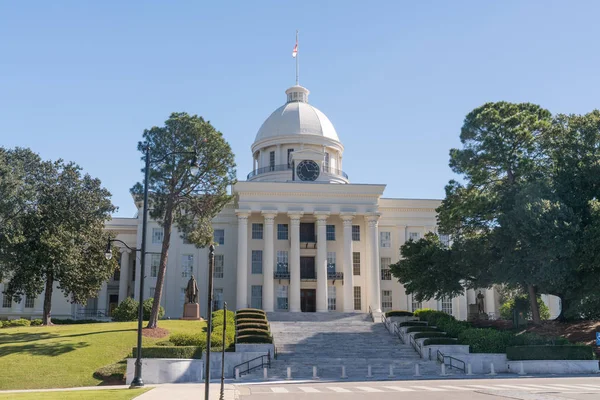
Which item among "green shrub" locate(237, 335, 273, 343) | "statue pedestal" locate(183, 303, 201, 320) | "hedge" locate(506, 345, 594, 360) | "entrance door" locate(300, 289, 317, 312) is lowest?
"hedge" locate(506, 345, 594, 360)

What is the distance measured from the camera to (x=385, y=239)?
5850cm

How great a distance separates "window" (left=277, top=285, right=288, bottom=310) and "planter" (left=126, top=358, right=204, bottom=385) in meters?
24.9

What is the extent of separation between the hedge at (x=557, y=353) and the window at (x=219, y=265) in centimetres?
3138

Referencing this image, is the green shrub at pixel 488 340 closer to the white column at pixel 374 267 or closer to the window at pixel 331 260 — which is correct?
the white column at pixel 374 267

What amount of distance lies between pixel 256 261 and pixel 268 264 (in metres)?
4.03

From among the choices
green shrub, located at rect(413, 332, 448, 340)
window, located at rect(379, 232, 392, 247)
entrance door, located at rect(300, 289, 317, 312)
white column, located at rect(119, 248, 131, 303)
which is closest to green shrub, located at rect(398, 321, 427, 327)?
green shrub, located at rect(413, 332, 448, 340)

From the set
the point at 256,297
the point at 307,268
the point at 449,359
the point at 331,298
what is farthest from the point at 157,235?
the point at 449,359

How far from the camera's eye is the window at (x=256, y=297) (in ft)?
180

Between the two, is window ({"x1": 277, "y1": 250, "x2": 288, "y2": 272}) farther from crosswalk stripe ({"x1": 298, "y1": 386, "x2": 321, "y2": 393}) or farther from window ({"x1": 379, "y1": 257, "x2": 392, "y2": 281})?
crosswalk stripe ({"x1": 298, "y1": 386, "x2": 321, "y2": 393})

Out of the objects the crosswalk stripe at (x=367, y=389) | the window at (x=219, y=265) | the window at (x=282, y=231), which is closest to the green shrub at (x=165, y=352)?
the crosswalk stripe at (x=367, y=389)

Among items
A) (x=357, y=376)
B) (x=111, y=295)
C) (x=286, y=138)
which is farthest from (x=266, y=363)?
(x=111, y=295)

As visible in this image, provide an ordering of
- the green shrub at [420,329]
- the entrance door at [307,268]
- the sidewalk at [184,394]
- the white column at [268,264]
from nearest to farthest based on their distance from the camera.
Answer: the sidewalk at [184,394]
the green shrub at [420,329]
the white column at [268,264]
the entrance door at [307,268]

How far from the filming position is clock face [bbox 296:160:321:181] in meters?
58.4

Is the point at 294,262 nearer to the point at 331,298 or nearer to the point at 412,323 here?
the point at 331,298
